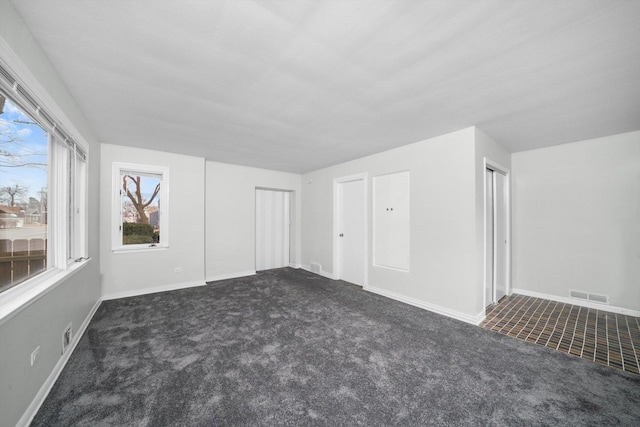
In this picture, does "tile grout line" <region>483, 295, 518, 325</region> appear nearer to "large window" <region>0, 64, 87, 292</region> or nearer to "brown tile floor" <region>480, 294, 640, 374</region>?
"brown tile floor" <region>480, 294, 640, 374</region>

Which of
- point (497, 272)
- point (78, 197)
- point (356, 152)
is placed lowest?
point (497, 272)

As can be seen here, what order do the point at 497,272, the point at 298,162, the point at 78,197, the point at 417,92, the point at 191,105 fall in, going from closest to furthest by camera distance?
the point at 417,92 → the point at 191,105 → the point at 78,197 → the point at 497,272 → the point at 298,162

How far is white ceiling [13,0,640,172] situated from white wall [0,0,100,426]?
0.38 ft

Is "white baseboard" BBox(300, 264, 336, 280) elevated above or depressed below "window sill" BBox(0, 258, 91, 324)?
below

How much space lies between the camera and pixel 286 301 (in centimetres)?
371

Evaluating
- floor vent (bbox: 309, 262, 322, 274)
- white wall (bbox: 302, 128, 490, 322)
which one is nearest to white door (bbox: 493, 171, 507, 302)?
white wall (bbox: 302, 128, 490, 322)

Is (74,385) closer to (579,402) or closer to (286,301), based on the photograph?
(286,301)

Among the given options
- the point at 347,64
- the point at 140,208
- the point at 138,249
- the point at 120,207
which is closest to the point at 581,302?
the point at 347,64

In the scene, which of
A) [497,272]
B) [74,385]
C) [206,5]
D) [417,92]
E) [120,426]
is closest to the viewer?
[206,5]

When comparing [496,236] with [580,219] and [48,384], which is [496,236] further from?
[48,384]

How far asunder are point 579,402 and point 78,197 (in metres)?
5.15

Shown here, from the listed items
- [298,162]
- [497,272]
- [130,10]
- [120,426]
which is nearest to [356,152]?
[298,162]

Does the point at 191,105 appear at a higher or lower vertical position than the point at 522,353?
higher

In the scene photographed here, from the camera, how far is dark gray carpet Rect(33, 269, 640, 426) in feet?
5.15
